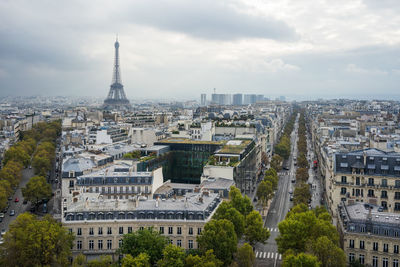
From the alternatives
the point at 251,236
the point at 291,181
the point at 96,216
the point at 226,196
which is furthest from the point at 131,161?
the point at 291,181

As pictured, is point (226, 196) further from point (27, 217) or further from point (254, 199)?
point (27, 217)

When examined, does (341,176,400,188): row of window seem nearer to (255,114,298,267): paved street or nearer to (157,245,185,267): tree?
(255,114,298,267): paved street

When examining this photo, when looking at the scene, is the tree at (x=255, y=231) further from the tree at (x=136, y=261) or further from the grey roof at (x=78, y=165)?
the grey roof at (x=78, y=165)

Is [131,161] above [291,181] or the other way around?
above

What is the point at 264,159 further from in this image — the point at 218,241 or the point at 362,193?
the point at 218,241

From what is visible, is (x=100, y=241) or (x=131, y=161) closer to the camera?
(x=100, y=241)

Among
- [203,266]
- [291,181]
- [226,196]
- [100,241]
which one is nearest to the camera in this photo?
[203,266]
